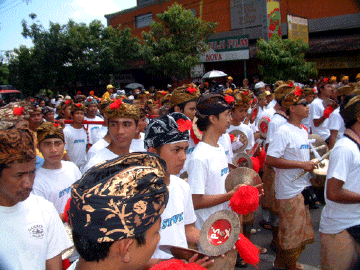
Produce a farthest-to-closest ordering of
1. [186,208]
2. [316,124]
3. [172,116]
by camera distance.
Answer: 1. [316,124]
2. [172,116]
3. [186,208]

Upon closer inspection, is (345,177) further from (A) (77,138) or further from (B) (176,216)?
(A) (77,138)

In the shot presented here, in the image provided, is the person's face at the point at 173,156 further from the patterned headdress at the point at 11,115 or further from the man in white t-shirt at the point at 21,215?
the patterned headdress at the point at 11,115

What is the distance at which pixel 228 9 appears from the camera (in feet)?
101

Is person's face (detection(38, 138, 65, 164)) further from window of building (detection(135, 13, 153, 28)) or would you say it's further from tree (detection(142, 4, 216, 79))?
window of building (detection(135, 13, 153, 28))

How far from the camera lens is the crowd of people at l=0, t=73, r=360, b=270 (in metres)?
1.27

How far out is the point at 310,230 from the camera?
457cm

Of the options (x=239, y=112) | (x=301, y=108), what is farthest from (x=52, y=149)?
(x=239, y=112)

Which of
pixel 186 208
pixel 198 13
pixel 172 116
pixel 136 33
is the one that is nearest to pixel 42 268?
pixel 186 208

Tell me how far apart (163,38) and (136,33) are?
18460 mm

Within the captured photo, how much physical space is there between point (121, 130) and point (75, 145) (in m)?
3.48

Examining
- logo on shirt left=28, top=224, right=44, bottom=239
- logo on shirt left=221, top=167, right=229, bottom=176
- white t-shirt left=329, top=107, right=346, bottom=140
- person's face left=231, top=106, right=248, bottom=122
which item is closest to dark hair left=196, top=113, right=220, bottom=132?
logo on shirt left=221, top=167, right=229, bottom=176

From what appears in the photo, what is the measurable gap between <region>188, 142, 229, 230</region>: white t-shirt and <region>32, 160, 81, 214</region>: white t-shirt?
61.3 inches

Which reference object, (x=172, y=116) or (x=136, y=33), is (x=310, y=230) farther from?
(x=136, y=33)

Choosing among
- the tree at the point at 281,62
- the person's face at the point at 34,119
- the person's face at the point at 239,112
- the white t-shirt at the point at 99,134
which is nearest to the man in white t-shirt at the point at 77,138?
the white t-shirt at the point at 99,134
